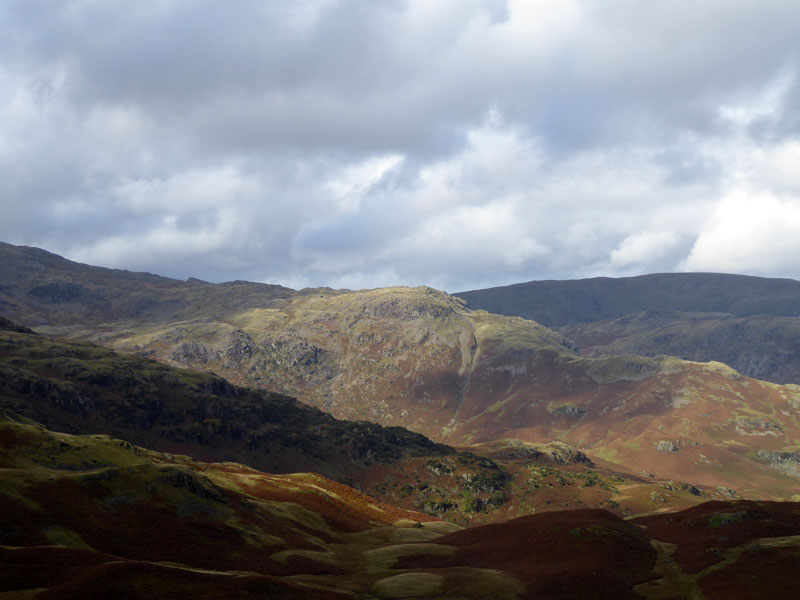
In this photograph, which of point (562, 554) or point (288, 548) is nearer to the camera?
point (562, 554)

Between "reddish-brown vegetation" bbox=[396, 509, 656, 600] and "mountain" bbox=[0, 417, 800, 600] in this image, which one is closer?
"mountain" bbox=[0, 417, 800, 600]

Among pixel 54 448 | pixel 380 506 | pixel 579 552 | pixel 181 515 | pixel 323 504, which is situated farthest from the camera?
pixel 380 506

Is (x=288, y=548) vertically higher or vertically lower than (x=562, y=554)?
lower

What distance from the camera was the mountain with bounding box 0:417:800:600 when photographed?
61.2 m

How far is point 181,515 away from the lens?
308 feet

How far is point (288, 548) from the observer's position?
96.9 m

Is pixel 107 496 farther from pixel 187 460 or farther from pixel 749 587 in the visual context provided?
pixel 749 587

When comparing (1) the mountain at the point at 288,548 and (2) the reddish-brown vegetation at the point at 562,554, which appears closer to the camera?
(1) the mountain at the point at 288,548

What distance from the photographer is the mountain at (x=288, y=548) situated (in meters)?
61.2

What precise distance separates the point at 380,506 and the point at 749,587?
12349 cm

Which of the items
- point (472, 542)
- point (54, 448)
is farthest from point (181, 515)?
point (472, 542)

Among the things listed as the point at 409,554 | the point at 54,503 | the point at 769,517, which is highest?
the point at 54,503

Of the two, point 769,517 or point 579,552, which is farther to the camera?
point 769,517

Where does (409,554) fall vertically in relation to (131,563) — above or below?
below
